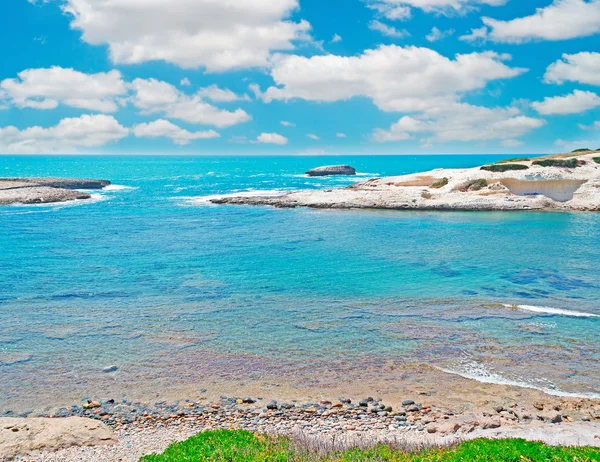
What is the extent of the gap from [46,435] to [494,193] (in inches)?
2695

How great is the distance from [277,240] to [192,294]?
1792 cm

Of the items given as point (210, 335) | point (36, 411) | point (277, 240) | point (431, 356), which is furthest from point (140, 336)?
point (277, 240)

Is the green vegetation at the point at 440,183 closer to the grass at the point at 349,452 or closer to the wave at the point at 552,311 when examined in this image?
the wave at the point at 552,311

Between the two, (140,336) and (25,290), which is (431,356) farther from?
(25,290)

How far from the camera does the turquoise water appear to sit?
19.0 meters

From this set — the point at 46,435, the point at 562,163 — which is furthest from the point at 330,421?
the point at 562,163

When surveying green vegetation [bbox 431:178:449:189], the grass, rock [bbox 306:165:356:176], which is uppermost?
rock [bbox 306:165:356:176]

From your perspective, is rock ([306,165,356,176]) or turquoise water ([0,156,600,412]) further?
rock ([306,165,356,176])

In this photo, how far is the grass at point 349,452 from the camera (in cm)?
1105

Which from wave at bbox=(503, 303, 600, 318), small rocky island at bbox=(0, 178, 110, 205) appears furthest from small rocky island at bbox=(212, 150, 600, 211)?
wave at bbox=(503, 303, 600, 318)

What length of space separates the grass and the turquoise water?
19.0ft

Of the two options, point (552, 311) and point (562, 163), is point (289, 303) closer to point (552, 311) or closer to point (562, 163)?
point (552, 311)

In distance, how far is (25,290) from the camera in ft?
95.1

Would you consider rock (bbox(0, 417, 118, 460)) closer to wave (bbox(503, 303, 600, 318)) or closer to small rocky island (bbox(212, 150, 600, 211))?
wave (bbox(503, 303, 600, 318))
